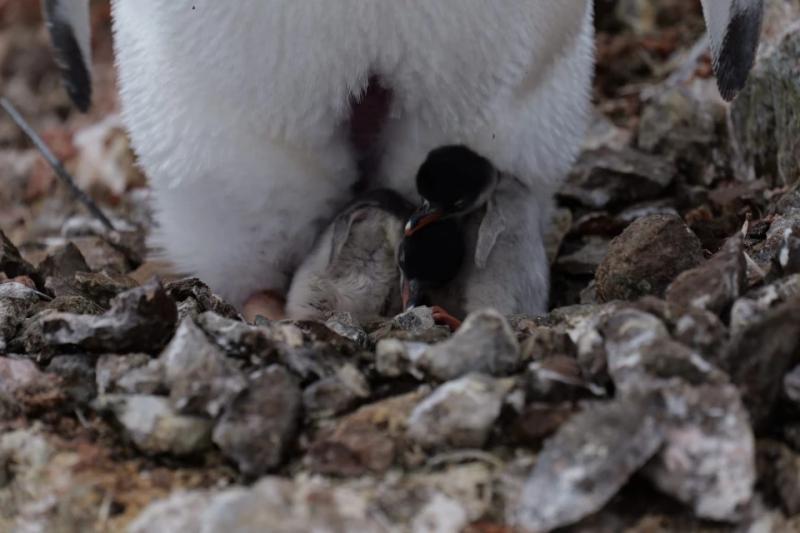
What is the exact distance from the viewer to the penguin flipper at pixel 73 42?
6.39 ft

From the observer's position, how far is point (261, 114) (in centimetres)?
147

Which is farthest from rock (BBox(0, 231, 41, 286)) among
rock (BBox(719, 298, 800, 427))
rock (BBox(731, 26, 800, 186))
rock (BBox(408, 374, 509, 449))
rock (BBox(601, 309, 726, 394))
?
rock (BBox(731, 26, 800, 186))

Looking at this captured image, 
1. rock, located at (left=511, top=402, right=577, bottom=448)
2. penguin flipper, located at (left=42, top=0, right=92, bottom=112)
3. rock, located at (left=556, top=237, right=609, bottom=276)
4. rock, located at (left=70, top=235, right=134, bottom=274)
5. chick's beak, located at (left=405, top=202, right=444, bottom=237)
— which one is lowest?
rock, located at (left=70, top=235, right=134, bottom=274)

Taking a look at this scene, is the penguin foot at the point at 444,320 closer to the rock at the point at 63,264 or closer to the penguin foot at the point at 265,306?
the penguin foot at the point at 265,306

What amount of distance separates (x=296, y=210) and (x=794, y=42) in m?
0.92

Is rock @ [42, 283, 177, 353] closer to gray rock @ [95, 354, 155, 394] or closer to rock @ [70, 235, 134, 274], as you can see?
gray rock @ [95, 354, 155, 394]

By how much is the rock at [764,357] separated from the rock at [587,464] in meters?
0.10

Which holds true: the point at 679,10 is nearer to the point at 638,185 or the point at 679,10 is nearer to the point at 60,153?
the point at 638,185

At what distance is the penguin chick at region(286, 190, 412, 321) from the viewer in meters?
1.62

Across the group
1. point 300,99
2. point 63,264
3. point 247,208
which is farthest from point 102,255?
point 300,99

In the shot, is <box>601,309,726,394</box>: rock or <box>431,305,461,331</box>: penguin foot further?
<box>431,305,461,331</box>: penguin foot

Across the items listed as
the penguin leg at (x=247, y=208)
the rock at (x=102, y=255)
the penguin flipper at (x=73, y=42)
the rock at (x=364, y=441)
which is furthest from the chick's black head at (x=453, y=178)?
the penguin flipper at (x=73, y=42)

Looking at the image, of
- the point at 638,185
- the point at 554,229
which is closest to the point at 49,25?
the point at 554,229

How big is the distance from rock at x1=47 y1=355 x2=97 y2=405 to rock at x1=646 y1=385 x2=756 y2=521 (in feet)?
1.97
